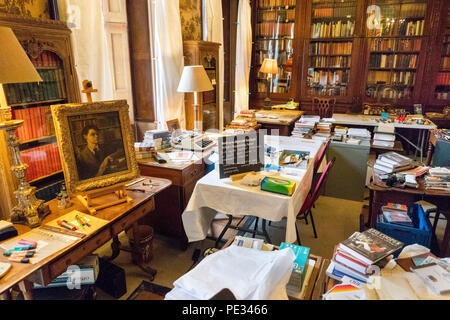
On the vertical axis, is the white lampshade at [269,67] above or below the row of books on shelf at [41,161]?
above

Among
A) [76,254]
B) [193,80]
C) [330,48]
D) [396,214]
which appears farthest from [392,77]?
[76,254]

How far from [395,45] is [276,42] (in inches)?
86.7

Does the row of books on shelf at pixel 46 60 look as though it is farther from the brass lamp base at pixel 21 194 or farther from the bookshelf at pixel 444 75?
the bookshelf at pixel 444 75

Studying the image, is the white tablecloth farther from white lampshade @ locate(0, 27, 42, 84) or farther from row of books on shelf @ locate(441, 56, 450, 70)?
row of books on shelf @ locate(441, 56, 450, 70)

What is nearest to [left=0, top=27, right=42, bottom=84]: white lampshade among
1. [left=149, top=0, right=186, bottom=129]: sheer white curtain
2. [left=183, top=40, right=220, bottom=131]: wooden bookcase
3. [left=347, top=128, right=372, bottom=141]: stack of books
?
[left=149, top=0, right=186, bottom=129]: sheer white curtain

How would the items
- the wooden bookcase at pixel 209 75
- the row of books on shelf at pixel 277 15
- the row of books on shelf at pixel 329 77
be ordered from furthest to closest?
the row of books on shelf at pixel 277 15 < the row of books on shelf at pixel 329 77 < the wooden bookcase at pixel 209 75

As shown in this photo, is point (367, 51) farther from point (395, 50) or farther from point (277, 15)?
point (277, 15)

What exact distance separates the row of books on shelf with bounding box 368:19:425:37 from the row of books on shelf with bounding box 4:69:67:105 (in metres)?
5.33

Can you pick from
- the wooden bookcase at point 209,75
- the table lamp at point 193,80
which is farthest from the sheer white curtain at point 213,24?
the table lamp at point 193,80

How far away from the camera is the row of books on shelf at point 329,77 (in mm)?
6031

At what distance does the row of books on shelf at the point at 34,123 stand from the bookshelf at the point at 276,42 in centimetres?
437

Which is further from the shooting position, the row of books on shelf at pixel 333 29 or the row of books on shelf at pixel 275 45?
the row of books on shelf at pixel 275 45
